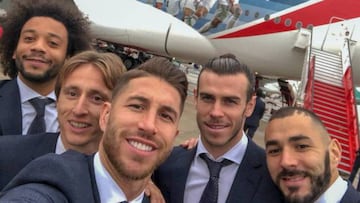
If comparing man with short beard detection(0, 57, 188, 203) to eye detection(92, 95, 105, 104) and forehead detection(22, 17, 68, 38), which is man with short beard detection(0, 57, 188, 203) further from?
forehead detection(22, 17, 68, 38)

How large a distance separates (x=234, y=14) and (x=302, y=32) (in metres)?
2.09

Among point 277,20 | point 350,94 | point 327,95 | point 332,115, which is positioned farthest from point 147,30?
point 332,115

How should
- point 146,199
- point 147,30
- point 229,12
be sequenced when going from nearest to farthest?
point 146,199 < point 229,12 < point 147,30

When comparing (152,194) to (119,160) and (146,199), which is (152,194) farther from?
(119,160)

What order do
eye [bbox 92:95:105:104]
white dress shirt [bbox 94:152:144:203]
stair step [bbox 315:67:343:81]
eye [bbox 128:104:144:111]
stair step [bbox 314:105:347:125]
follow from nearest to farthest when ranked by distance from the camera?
white dress shirt [bbox 94:152:144:203] → eye [bbox 128:104:144:111] → eye [bbox 92:95:105:104] → stair step [bbox 314:105:347:125] → stair step [bbox 315:67:343:81]

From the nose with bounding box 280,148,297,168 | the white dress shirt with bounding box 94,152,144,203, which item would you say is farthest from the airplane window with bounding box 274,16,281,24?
the white dress shirt with bounding box 94,152,144,203

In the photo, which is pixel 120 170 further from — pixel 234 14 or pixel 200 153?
pixel 234 14

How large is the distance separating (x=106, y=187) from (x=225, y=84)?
107 cm

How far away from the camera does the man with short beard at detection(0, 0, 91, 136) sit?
227cm

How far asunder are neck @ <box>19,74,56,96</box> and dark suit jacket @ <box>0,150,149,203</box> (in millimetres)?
1044

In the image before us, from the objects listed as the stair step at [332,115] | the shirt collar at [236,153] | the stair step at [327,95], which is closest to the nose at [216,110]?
the shirt collar at [236,153]

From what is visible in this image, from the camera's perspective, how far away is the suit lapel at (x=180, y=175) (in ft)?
7.55

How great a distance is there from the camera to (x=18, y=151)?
1947 millimetres

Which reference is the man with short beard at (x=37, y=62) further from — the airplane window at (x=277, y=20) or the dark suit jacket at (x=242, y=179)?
the airplane window at (x=277, y=20)
